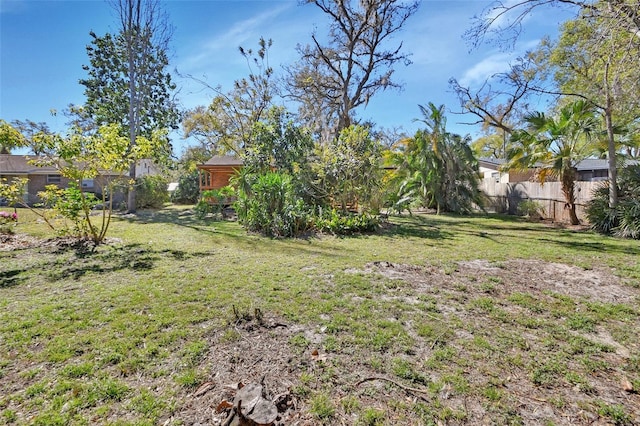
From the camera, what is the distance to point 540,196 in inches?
487

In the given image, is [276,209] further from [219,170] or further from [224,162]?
[224,162]

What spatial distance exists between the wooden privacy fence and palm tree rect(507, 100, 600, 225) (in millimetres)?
346

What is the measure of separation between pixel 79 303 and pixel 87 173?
4114 mm

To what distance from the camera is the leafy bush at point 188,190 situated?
76.1 feet

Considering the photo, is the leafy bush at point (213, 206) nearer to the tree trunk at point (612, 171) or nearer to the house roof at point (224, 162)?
the house roof at point (224, 162)

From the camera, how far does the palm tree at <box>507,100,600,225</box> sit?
944cm

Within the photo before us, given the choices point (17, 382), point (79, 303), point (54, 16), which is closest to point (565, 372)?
point (17, 382)

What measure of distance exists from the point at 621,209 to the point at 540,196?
13.9 feet

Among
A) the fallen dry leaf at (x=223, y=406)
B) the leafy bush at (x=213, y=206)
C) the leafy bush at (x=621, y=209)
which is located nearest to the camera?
the fallen dry leaf at (x=223, y=406)

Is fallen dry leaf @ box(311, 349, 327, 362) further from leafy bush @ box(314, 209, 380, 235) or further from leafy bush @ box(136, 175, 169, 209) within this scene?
leafy bush @ box(136, 175, 169, 209)

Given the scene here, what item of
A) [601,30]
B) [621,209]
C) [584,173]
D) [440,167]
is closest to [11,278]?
[601,30]

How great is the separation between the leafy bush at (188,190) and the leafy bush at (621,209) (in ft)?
72.9

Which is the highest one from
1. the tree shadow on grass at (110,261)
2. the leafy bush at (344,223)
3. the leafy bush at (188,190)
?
the leafy bush at (188,190)

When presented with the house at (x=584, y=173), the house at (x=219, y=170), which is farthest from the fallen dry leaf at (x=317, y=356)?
the house at (x=584, y=173)
